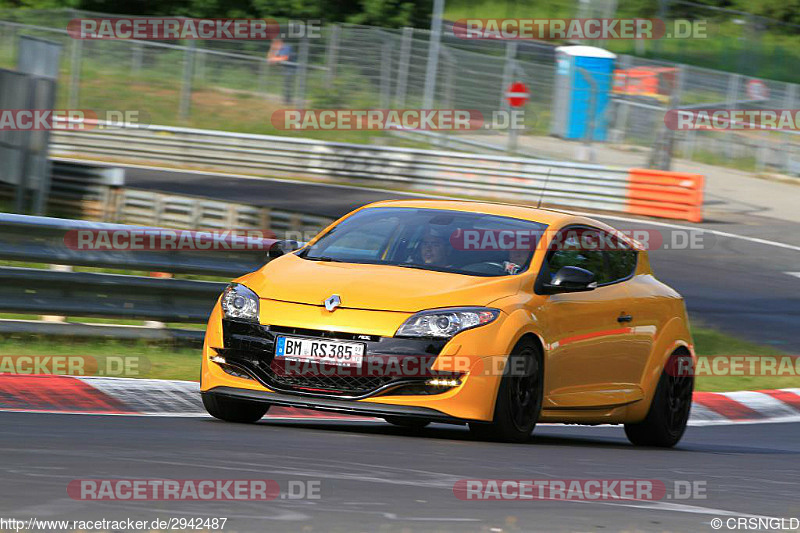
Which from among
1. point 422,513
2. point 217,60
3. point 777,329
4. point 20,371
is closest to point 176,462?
point 422,513

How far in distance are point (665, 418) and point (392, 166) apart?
19.3 m

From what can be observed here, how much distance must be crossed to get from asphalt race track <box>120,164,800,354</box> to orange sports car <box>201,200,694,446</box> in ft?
21.8

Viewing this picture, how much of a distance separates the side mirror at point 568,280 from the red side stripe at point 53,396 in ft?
8.53

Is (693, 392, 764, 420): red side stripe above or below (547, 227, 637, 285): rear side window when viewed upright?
below

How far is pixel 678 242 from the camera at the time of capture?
23.0 m

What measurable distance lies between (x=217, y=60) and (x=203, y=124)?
4.82ft

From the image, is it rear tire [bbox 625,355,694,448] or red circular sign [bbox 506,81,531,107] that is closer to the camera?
rear tire [bbox 625,355,694,448]

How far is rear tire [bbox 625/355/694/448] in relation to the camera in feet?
31.1

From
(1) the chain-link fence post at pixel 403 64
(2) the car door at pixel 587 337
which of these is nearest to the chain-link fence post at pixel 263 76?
(1) the chain-link fence post at pixel 403 64

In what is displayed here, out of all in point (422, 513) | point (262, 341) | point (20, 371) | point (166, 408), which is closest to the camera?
point (422, 513)

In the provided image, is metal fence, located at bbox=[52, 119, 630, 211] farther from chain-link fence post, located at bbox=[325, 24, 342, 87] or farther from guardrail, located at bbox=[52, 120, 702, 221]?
chain-link fence post, located at bbox=[325, 24, 342, 87]

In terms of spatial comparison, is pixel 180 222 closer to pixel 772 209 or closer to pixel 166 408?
pixel 166 408

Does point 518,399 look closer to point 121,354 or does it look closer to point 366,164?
point 121,354

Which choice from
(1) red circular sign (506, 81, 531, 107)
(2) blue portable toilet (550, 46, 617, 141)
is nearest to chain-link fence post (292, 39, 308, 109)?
(1) red circular sign (506, 81, 531, 107)
